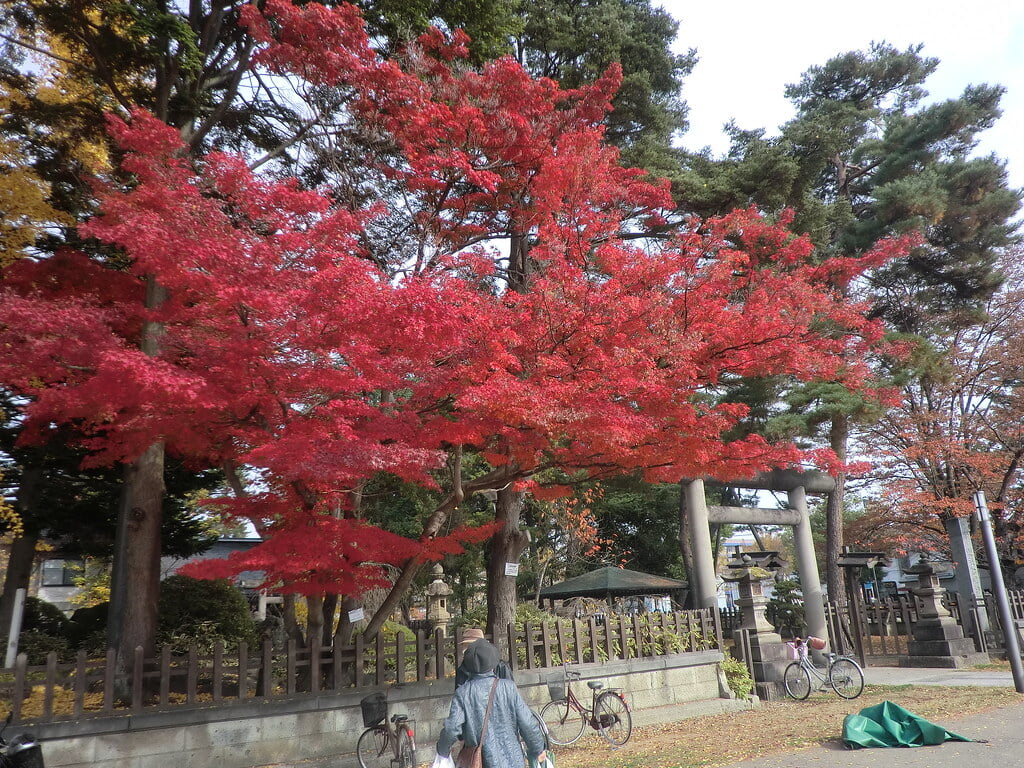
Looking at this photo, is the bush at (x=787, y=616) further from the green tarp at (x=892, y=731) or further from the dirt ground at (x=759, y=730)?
the green tarp at (x=892, y=731)

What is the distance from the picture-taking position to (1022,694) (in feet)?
36.3

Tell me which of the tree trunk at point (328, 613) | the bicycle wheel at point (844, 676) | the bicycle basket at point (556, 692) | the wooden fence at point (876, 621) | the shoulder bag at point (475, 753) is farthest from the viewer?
the wooden fence at point (876, 621)

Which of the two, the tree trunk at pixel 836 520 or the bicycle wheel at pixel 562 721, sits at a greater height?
the tree trunk at pixel 836 520

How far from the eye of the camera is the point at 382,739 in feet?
28.1

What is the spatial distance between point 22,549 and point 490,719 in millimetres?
12200

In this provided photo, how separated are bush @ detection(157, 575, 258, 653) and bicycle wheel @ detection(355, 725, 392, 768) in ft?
15.6

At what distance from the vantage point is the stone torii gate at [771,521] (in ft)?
46.6

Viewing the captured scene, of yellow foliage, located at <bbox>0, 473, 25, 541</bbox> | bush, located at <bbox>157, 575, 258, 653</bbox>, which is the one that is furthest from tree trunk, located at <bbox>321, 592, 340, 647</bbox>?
yellow foliage, located at <bbox>0, 473, 25, 541</bbox>

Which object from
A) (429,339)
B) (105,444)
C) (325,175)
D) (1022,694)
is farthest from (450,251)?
(1022,694)

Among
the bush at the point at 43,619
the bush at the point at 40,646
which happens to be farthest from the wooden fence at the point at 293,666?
the bush at the point at 43,619

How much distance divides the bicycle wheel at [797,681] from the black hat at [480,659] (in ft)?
31.7

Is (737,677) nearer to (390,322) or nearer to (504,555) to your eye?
(504,555)

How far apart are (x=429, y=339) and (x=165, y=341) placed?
3.18m

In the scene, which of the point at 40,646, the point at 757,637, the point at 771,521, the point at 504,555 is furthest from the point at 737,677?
the point at 40,646
